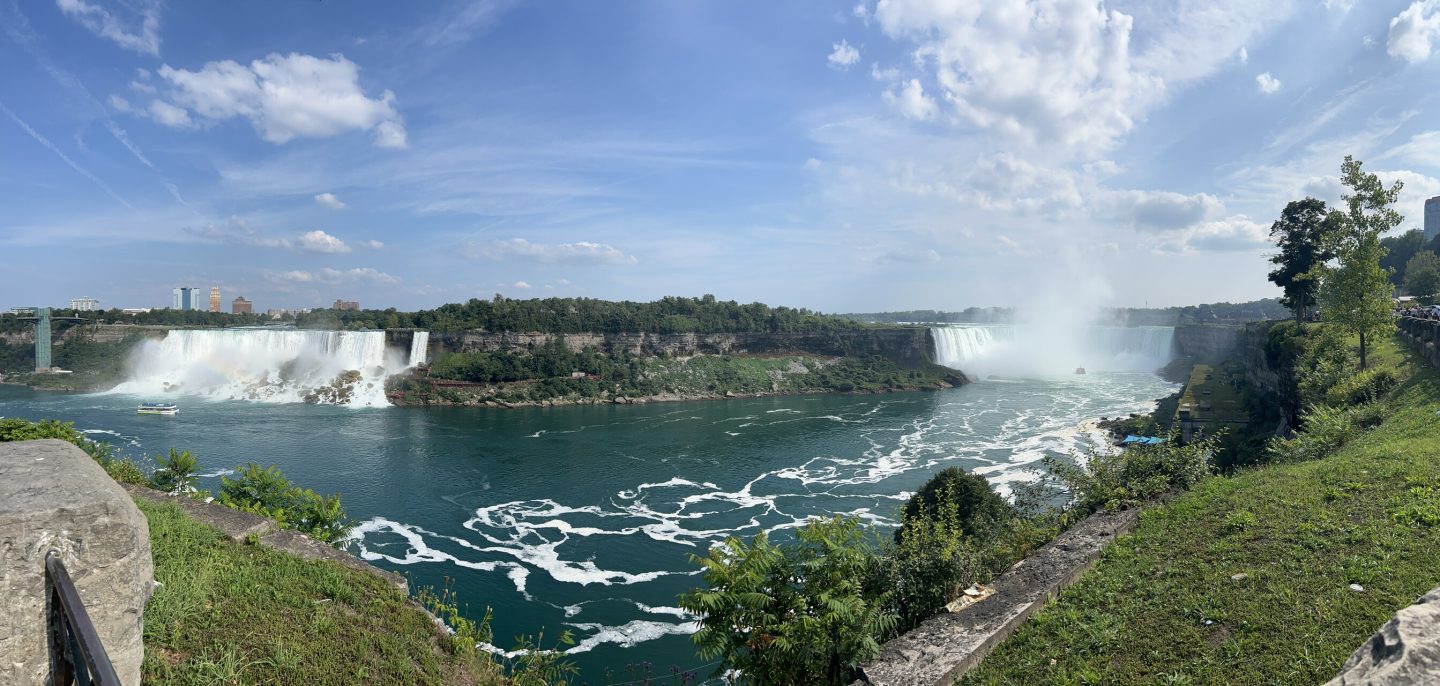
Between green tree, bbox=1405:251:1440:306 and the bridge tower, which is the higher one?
green tree, bbox=1405:251:1440:306

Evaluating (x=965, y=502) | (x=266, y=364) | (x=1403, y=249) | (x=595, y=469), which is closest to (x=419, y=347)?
(x=266, y=364)

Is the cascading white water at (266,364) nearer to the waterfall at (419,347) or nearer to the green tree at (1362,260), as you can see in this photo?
the waterfall at (419,347)

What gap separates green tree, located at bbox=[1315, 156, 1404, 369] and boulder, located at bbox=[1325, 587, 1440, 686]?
16718 millimetres

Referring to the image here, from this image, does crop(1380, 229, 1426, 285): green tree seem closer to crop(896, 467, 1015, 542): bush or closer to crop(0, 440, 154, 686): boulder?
crop(896, 467, 1015, 542): bush

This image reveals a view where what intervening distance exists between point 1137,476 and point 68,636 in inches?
433

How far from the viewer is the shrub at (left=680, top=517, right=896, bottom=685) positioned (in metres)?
5.44

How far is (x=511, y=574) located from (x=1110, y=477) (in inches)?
504

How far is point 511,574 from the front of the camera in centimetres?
1570

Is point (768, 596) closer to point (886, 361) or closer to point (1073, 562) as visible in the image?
point (1073, 562)

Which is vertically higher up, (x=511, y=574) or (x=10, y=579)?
(x=10, y=579)

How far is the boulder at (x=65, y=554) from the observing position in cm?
190

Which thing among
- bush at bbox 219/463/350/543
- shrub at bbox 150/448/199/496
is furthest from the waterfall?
bush at bbox 219/463/350/543

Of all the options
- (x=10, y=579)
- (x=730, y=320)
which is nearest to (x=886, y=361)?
(x=730, y=320)

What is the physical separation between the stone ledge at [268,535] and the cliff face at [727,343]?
49.0 m
